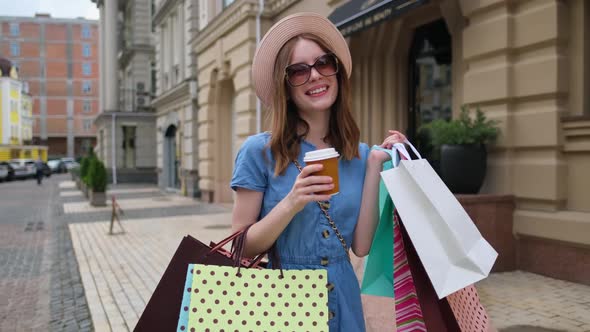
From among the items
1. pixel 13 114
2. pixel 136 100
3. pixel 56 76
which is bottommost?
pixel 136 100

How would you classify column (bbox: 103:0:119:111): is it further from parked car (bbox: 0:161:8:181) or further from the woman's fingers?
the woman's fingers

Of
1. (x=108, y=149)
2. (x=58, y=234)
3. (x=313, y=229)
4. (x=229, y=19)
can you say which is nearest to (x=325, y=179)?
(x=313, y=229)

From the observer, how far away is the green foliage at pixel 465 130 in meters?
6.15

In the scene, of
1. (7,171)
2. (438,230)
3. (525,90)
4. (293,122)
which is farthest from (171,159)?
(438,230)

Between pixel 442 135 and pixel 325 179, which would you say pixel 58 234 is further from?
pixel 325 179

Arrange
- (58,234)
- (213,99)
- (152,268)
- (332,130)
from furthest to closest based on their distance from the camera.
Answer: (213,99) → (58,234) → (152,268) → (332,130)

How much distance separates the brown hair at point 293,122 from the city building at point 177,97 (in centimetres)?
1732

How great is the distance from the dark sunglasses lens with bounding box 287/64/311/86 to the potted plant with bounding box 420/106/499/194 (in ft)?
15.6

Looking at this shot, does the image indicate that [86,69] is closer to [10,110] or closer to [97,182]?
[10,110]

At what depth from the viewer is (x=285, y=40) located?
5.87 feet

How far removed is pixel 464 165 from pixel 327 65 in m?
4.78

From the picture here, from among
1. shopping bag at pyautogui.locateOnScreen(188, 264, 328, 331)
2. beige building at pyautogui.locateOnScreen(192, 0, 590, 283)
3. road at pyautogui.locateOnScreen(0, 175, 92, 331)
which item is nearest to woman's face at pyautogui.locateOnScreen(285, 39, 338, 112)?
shopping bag at pyautogui.locateOnScreen(188, 264, 328, 331)

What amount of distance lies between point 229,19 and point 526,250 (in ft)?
34.9

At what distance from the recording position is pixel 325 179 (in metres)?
1.49
